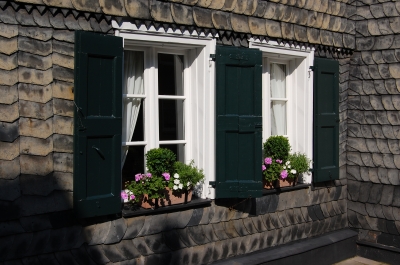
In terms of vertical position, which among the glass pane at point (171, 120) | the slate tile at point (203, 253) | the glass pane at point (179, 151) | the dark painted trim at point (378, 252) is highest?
the glass pane at point (171, 120)

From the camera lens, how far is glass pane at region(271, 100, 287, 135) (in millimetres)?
6648

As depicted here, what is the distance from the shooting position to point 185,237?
537 centimetres

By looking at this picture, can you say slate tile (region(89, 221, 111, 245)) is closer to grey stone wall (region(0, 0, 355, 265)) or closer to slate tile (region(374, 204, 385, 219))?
grey stone wall (region(0, 0, 355, 265))

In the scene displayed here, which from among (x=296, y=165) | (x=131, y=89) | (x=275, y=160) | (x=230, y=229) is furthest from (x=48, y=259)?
(x=296, y=165)

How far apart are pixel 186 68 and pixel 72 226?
207 cm

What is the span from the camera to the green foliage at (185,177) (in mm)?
5062

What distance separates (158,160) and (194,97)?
0.93m

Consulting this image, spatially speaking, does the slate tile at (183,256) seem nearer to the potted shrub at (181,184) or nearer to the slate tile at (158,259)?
the slate tile at (158,259)

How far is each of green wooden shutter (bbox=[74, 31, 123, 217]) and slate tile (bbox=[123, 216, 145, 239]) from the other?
25cm

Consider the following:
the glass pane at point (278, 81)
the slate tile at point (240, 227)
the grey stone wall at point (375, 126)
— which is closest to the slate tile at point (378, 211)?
the grey stone wall at point (375, 126)

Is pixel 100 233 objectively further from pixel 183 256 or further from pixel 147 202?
pixel 183 256

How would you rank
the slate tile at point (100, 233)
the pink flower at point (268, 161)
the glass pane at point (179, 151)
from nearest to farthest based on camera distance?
the slate tile at point (100, 233) < the glass pane at point (179, 151) < the pink flower at point (268, 161)

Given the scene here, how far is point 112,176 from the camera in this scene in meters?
4.68

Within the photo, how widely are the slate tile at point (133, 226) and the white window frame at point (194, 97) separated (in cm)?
72
